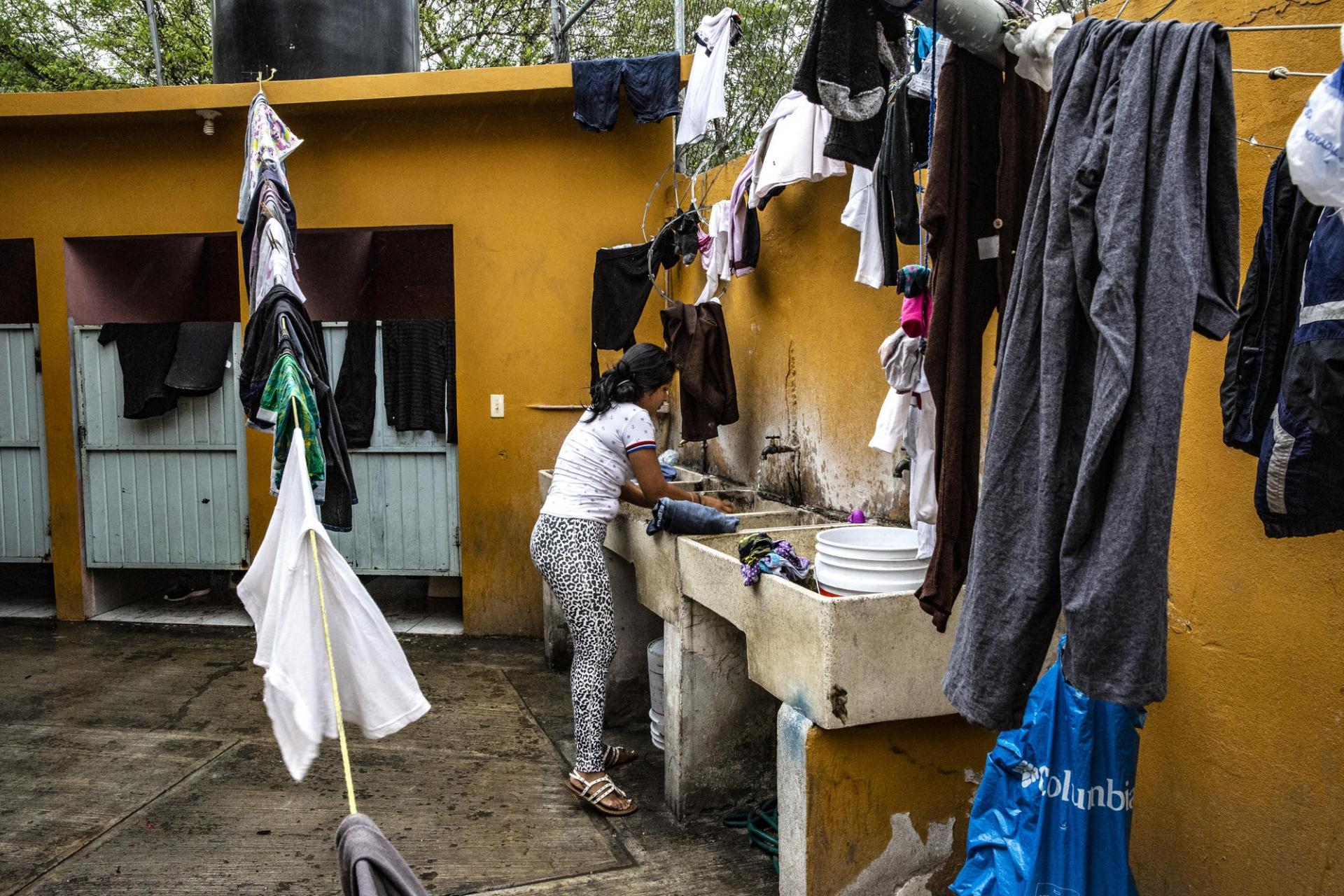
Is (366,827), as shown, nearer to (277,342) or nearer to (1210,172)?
(1210,172)

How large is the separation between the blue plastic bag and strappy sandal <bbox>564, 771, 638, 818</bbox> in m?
2.01

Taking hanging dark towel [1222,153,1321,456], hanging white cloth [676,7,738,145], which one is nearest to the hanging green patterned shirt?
hanging dark towel [1222,153,1321,456]

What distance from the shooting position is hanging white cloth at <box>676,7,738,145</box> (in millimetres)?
5527

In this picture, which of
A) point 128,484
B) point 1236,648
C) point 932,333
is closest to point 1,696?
point 128,484

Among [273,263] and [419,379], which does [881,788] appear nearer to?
[273,263]

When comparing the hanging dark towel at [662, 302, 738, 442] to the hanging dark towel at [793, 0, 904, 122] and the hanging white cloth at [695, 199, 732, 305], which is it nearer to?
the hanging white cloth at [695, 199, 732, 305]

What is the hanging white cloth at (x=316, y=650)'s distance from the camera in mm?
2521

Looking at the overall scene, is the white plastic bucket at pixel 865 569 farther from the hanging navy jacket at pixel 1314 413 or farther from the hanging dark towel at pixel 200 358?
the hanging dark towel at pixel 200 358

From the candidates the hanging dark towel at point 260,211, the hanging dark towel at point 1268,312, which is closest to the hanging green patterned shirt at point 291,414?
the hanging dark towel at point 260,211

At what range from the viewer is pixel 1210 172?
1.59 m

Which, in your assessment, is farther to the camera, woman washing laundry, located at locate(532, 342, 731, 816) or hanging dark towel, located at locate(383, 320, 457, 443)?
hanging dark towel, located at locate(383, 320, 457, 443)

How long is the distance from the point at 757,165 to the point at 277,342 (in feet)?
7.40

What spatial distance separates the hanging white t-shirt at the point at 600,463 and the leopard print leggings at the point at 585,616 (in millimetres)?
86

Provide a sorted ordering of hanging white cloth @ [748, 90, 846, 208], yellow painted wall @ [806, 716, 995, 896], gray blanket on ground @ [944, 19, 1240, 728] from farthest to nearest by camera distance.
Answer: hanging white cloth @ [748, 90, 846, 208], yellow painted wall @ [806, 716, 995, 896], gray blanket on ground @ [944, 19, 1240, 728]
